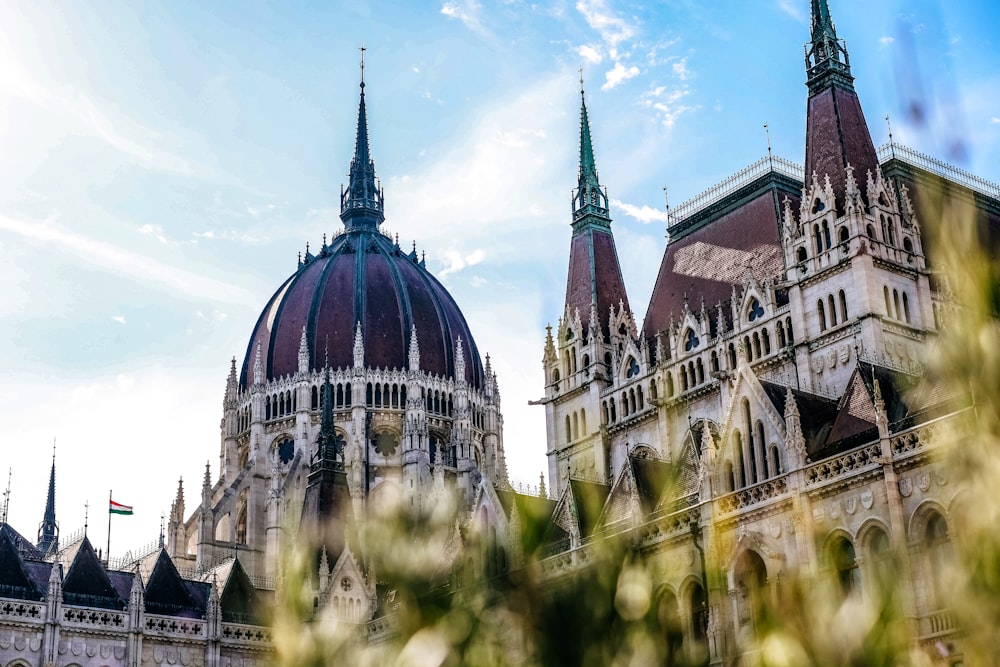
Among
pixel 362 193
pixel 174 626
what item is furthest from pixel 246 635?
pixel 362 193

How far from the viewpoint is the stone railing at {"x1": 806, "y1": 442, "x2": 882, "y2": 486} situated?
1177 inches

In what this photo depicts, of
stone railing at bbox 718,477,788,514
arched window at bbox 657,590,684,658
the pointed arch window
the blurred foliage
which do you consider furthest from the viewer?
the pointed arch window

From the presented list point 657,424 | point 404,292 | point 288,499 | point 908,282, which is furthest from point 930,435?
point 404,292

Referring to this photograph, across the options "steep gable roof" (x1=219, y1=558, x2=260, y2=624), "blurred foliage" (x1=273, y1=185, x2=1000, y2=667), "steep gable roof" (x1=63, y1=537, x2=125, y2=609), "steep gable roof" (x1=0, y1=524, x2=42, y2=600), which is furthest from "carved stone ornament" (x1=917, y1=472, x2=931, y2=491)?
"steep gable roof" (x1=0, y1=524, x2=42, y2=600)

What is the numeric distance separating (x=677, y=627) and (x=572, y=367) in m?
38.9

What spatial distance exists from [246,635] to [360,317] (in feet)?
129

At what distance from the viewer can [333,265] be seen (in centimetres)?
9225

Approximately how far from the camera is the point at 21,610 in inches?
1832

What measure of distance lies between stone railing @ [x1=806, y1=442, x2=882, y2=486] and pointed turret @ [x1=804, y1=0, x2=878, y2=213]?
14.3 m

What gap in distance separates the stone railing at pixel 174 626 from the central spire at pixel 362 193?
2079 inches

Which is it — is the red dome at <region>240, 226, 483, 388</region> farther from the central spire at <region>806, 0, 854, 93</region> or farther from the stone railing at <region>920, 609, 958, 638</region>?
the stone railing at <region>920, 609, 958, 638</region>

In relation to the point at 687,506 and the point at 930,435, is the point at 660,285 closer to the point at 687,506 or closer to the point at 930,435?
the point at 687,506

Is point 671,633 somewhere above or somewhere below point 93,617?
below

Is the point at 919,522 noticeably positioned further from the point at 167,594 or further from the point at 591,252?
the point at 167,594
